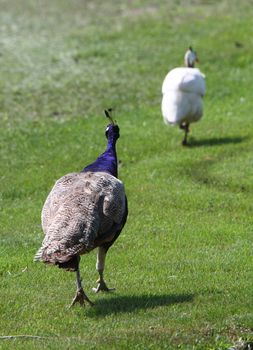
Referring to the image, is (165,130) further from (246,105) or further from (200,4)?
(200,4)

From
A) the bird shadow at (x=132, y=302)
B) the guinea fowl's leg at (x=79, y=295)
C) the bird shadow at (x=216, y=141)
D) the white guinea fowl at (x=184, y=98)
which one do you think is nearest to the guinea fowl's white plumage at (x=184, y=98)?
the white guinea fowl at (x=184, y=98)

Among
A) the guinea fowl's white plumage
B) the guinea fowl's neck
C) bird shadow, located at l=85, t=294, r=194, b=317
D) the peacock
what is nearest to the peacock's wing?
the peacock

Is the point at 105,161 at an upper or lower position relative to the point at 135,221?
upper

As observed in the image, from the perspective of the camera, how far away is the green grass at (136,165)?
8.77 metres

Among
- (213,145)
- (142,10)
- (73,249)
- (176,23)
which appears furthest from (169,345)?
(142,10)

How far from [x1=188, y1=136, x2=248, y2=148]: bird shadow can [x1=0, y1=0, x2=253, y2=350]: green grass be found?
4 cm

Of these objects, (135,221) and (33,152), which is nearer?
(135,221)

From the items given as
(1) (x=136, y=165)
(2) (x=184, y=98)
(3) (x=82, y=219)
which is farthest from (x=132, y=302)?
(2) (x=184, y=98)

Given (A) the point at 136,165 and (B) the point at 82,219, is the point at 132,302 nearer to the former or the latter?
(B) the point at 82,219

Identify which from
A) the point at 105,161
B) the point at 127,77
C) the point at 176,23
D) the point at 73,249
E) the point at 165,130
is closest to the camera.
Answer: the point at 73,249

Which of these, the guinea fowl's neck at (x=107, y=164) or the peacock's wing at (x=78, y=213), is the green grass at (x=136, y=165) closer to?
the peacock's wing at (x=78, y=213)

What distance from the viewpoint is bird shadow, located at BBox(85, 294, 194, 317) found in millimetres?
9047

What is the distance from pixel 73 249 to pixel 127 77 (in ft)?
48.1

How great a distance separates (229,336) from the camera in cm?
823
